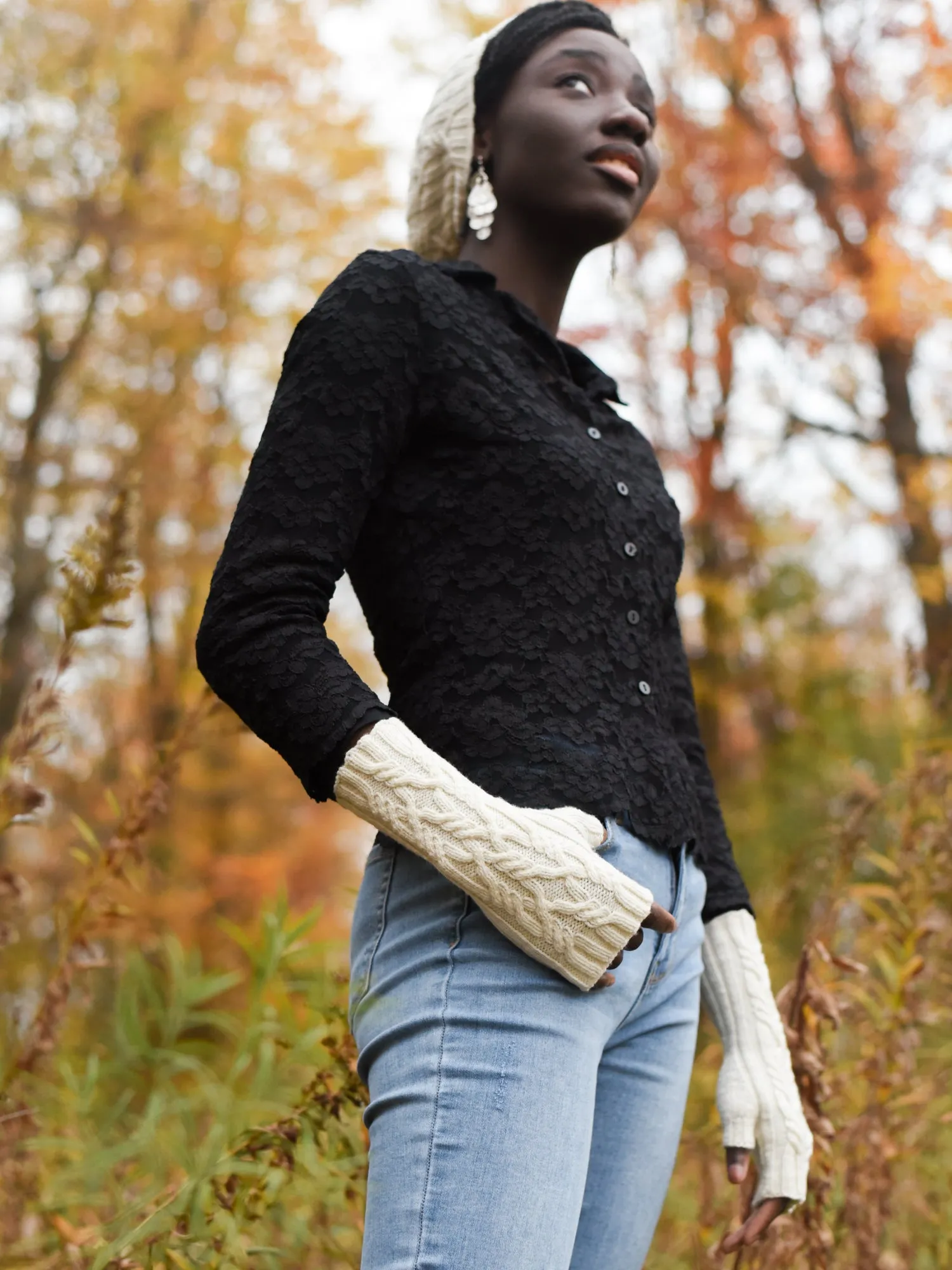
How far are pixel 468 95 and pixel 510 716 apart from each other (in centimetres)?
95

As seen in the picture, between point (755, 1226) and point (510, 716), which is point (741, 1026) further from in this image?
point (510, 716)

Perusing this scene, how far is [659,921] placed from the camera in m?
1.15

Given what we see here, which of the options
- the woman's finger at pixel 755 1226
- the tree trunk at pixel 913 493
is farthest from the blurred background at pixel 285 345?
the woman's finger at pixel 755 1226

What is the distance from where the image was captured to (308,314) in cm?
133

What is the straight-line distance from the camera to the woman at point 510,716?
1104mm

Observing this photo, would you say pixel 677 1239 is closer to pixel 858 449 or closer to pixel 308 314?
pixel 308 314

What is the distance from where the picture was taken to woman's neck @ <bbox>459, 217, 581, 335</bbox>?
5.36 feet

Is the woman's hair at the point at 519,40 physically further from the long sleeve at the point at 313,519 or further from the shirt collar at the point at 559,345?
the long sleeve at the point at 313,519

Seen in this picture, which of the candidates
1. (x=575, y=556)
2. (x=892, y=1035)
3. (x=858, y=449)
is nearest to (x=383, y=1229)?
(x=575, y=556)

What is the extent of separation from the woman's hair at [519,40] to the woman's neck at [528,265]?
0.18m

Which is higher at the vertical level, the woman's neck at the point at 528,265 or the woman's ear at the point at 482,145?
the woman's ear at the point at 482,145

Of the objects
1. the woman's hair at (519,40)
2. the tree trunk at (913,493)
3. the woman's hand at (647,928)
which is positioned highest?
the tree trunk at (913,493)

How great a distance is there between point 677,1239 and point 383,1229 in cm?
212

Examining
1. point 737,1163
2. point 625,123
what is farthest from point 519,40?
point 737,1163
